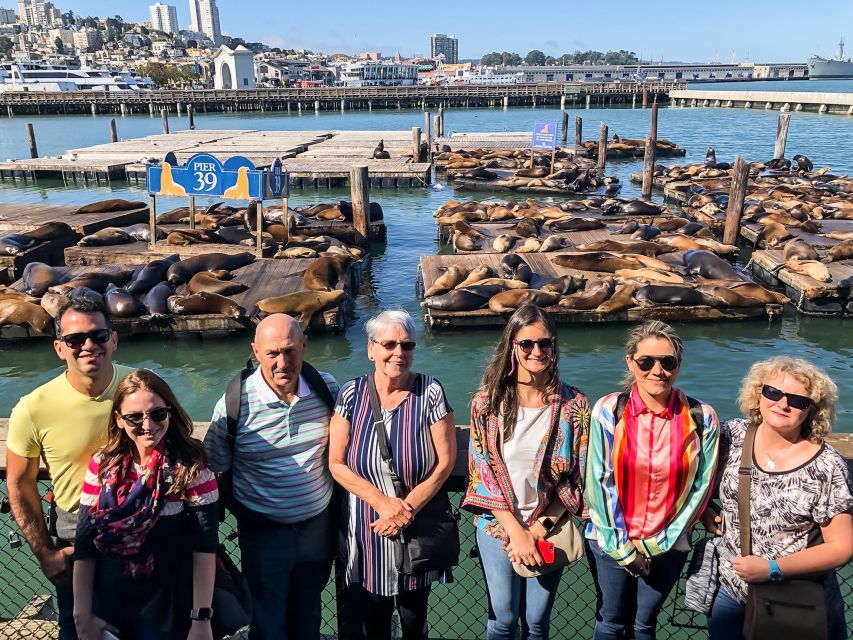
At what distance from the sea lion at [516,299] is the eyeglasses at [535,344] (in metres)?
6.92

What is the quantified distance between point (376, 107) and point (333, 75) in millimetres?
66355

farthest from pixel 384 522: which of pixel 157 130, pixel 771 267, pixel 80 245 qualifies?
pixel 157 130

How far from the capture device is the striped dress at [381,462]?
2.34m

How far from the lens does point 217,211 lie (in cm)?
1537

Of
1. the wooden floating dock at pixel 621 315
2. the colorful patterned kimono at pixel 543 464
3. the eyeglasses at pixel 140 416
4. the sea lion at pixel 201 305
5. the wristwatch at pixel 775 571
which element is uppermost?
the eyeglasses at pixel 140 416

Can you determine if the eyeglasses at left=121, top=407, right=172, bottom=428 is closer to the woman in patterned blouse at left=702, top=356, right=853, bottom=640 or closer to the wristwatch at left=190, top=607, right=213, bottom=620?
the wristwatch at left=190, top=607, right=213, bottom=620

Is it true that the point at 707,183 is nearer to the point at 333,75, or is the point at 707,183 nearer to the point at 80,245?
the point at 80,245

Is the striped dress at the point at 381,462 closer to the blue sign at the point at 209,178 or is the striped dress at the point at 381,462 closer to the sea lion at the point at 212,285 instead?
the sea lion at the point at 212,285

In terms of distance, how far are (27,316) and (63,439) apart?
313 inches

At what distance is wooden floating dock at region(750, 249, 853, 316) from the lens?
9.72 metres

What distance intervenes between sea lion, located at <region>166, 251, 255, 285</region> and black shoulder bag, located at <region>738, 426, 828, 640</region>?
938cm

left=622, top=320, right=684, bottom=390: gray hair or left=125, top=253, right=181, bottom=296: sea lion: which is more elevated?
left=622, top=320, right=684, bottom=390: gray hair

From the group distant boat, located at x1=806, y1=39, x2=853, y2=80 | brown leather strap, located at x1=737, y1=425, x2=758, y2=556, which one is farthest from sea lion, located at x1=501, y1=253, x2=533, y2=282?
distant boat, located at x1=806, y1=39, x2=853, y2=80

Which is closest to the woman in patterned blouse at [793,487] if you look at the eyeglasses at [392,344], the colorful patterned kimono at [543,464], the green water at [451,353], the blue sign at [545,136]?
the colorful patterned kimono at [543,464]
